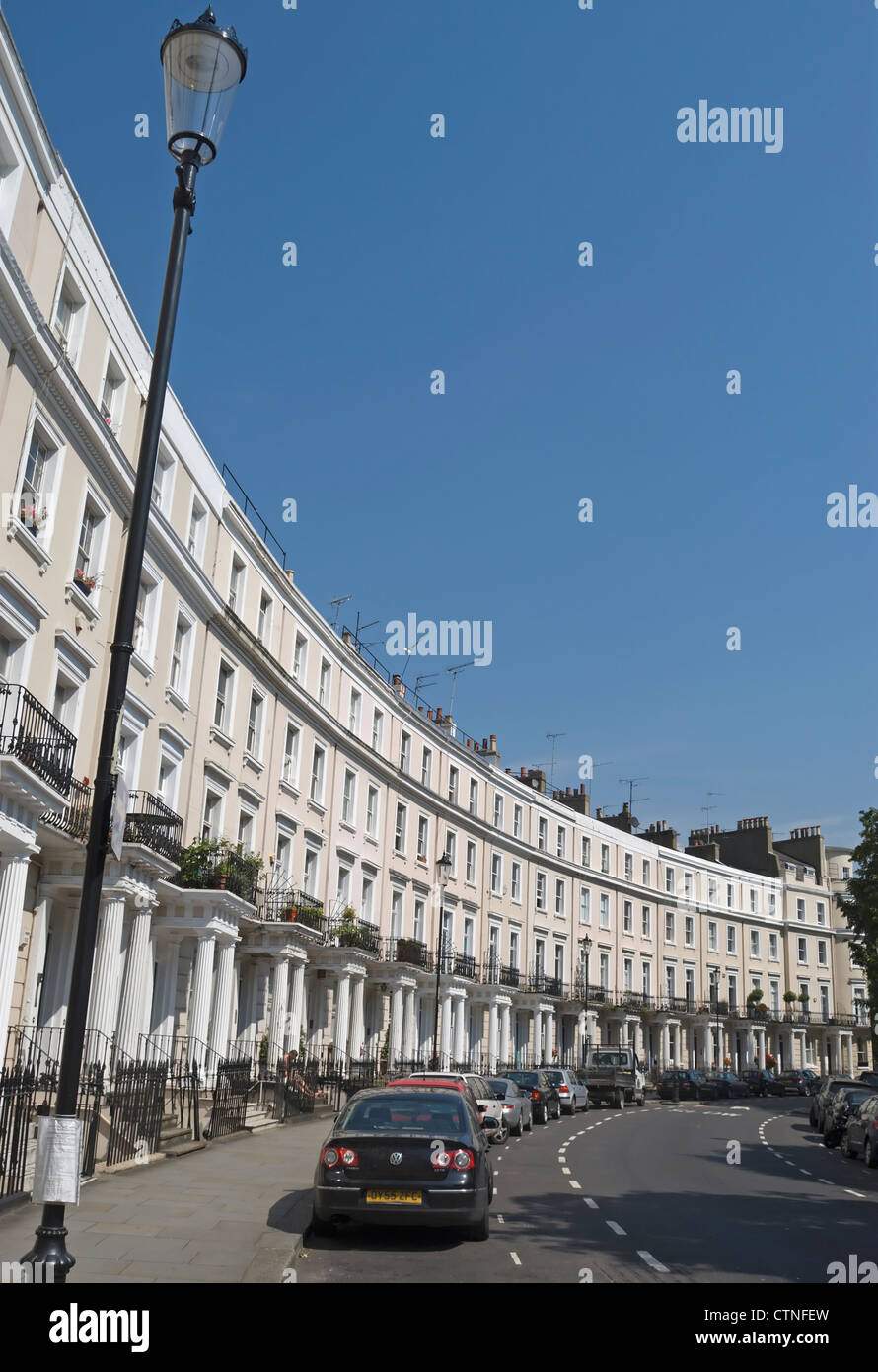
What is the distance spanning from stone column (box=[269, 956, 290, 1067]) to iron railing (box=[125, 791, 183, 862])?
612 cm

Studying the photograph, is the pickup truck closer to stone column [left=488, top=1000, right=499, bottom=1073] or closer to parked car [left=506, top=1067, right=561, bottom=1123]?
stone column [left=488, top=1000, right=499, bottom=1073]

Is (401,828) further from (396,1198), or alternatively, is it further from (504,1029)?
(396,1198)

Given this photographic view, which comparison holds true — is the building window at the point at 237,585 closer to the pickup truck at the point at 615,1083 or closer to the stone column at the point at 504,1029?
the pickup truck at the point at 615,1083

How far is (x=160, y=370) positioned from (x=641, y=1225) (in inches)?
403

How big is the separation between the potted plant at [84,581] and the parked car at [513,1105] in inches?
560

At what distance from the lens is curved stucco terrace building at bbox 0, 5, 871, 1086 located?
57.8 feet

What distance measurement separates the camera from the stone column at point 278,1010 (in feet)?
92.9

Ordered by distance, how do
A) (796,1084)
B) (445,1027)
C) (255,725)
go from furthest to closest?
(796,1084) < (445,1027) < (255,725)

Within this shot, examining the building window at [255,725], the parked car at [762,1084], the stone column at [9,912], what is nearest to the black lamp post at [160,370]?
the stone column at [9,912]

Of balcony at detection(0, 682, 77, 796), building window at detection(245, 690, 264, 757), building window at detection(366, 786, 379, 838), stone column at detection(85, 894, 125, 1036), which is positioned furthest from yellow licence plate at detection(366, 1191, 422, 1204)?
building window at detection(366, 786, 379, 838)

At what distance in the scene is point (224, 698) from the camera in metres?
28.5

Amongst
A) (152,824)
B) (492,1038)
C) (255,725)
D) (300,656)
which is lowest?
(492,1038)

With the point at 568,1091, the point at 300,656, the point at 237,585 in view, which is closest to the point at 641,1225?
the point at 237,585
